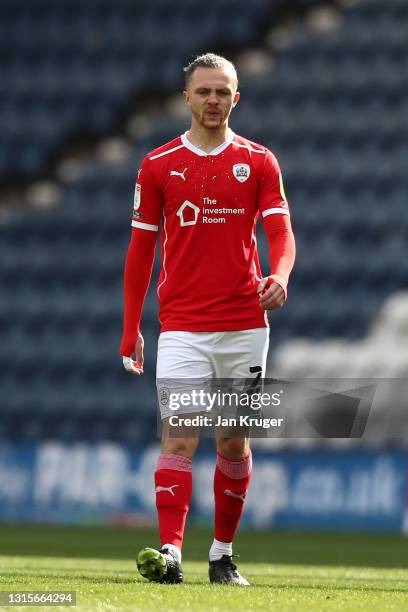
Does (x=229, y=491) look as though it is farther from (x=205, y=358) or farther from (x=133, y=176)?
(x=133, y=176)

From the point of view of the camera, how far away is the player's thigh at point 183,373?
419 cm

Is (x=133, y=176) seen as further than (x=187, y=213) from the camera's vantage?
Yes

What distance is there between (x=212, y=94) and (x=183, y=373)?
89cm

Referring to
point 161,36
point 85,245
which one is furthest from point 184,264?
point 161,36

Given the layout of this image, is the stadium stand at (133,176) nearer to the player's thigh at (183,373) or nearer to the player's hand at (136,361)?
the player's hand at (136,361)

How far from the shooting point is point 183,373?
13.8 feet

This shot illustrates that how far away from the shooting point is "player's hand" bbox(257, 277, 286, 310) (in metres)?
4.02

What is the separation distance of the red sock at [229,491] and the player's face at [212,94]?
110 cm

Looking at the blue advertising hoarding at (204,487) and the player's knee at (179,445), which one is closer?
the player's knee at (179,445)

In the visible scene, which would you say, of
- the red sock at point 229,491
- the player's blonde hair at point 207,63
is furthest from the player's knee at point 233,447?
the player's blonde hair at point 207,63

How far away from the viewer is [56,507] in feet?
39.3

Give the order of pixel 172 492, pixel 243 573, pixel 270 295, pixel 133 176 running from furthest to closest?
A: pixel 133 176 → pixel 243 573 → pixel 172 492 → pixel 270 295

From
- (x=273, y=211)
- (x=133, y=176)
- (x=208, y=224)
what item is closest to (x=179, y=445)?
(x=208, y=224)

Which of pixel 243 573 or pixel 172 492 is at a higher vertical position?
pixel 172 492
